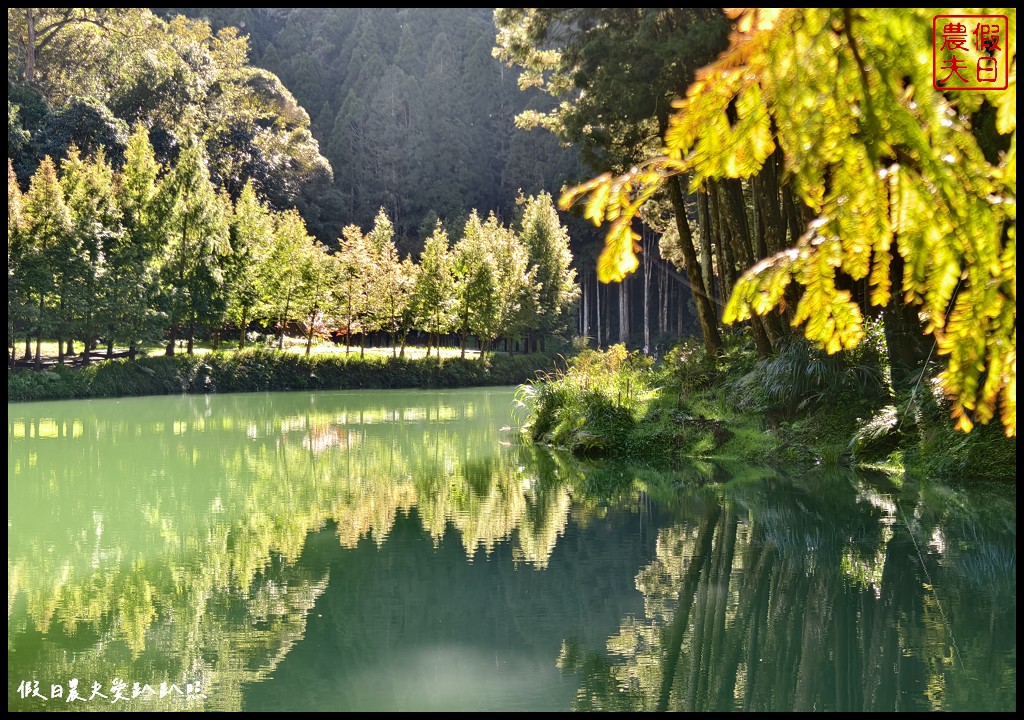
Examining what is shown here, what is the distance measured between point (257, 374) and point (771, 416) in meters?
24.1

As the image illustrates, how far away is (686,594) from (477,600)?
1328 mm

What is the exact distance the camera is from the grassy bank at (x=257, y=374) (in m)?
28.9

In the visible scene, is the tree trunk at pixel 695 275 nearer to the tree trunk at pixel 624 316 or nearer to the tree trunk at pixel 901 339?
the tree trunk at pixel 901 339

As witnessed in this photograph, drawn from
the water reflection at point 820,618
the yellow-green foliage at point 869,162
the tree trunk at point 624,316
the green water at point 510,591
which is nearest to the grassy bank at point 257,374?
the tree trunk at point 624,316

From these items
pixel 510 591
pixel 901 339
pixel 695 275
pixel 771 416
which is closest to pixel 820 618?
pixel 510 591

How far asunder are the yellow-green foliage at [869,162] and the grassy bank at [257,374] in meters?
28.8

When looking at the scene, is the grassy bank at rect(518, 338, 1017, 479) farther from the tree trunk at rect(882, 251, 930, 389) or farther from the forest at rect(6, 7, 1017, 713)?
the tree trunk at rect(882, 251, 930, 389)

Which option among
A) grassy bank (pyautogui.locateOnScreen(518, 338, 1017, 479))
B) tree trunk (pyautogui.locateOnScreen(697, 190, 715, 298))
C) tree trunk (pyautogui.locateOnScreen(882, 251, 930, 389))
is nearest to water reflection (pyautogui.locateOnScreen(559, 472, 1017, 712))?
grassy bank (pyautogui.locateOnScreen(518, 338, 1017, 479))

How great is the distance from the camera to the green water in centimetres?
457

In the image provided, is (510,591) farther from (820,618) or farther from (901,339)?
(901,339)

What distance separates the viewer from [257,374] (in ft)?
113

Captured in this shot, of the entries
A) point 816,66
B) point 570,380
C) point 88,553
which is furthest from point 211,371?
point 816,66

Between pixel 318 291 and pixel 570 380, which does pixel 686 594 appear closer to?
pixel 570 380

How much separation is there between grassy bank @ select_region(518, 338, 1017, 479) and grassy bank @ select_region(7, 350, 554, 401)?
17.4 metres
